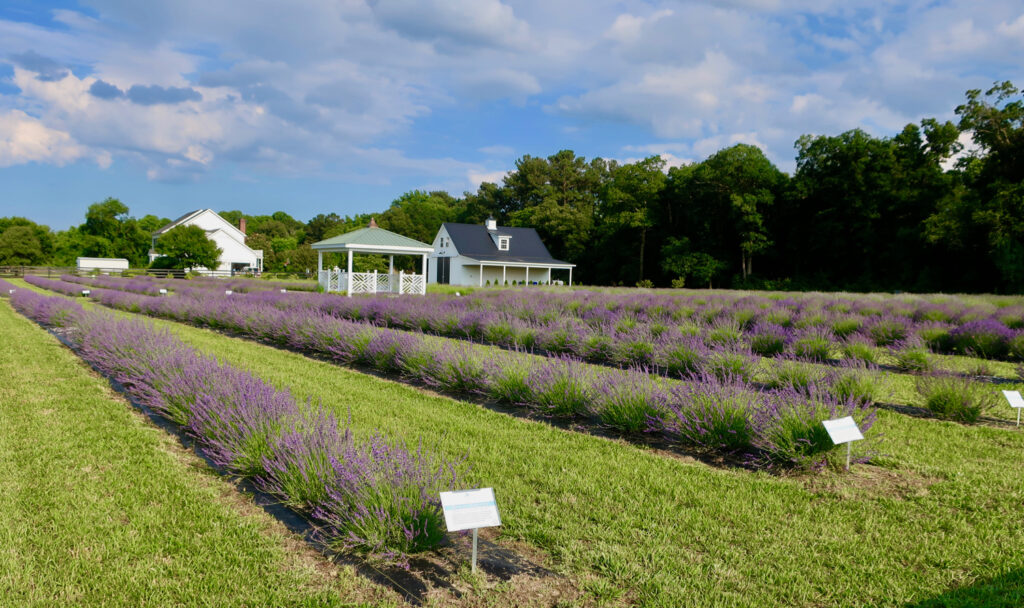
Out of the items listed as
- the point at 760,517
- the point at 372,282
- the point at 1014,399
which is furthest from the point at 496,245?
the point at 760,517

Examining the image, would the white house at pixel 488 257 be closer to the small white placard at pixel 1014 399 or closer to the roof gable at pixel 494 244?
the roof gable at pixel 494 244

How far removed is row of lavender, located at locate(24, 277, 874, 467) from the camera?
4027 mm

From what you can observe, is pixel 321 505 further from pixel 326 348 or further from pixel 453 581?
pixel 326 348

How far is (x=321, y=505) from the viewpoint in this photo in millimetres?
3055

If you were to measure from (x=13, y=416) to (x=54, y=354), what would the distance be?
411 centimetres

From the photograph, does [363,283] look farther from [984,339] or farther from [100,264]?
[100,264]

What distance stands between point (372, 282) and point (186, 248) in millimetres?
26676

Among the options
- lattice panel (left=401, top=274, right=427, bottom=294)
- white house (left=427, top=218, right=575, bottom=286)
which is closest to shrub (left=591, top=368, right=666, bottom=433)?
lattice panel (left=401, top=274, right=427, bottom=294)

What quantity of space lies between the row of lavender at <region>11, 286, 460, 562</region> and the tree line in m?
29.5

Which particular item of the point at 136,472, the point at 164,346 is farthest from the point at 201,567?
the point at 164,346

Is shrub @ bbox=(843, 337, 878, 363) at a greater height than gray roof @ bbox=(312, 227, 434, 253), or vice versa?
gray roof @ bbox=(312, 227, 434, 253)

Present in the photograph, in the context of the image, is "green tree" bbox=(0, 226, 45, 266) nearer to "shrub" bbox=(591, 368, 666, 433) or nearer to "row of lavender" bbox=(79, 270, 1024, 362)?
"row of lavender" bbox=(79, 270, 1024, 362)

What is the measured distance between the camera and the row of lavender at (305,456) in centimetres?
274

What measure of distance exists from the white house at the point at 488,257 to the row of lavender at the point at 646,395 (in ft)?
100
